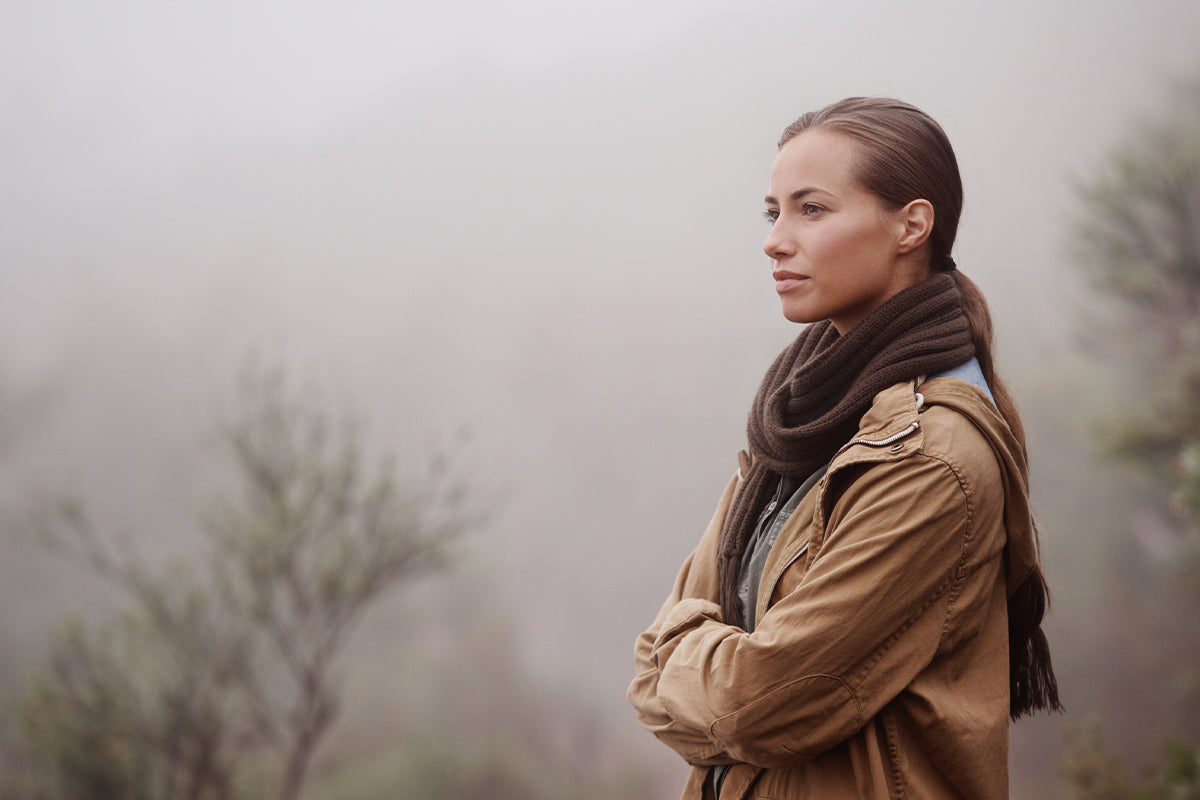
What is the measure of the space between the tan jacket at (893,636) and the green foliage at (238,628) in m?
3.59

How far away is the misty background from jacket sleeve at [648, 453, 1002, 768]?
3755mm

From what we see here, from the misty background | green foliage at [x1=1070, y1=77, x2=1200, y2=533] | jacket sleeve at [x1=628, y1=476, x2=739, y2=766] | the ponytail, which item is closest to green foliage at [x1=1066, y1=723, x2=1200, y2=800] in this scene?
the misty background

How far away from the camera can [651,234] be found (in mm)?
4984

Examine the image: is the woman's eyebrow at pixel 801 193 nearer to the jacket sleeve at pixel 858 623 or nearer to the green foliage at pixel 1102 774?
the jacket sleeve at pixel 858 623

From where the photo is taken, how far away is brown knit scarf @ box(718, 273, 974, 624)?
3.30ft

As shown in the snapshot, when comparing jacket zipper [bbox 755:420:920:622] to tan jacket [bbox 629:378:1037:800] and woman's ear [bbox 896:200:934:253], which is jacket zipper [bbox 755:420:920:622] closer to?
tan jacket [bbox 629:378:1037:800]

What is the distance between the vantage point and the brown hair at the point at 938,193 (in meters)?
1.05

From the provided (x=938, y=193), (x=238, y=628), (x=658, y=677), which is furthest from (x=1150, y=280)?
(x=238, y=628)

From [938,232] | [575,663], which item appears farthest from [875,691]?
[575,663]

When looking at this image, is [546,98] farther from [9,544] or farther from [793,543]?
[793,543]

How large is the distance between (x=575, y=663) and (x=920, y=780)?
383 cm

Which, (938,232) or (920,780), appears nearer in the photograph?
(920,780)

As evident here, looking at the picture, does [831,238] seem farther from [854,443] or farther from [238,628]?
[238,628]

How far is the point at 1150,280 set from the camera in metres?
4.29
